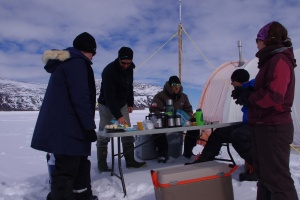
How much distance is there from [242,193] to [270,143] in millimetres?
1283

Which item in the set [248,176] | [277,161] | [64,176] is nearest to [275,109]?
[277,161]

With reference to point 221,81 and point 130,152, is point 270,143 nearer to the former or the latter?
point 130,152

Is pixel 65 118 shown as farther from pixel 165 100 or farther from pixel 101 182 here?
pixel 165 100

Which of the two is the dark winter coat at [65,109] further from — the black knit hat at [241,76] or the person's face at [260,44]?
the black knit hat at [241,76]

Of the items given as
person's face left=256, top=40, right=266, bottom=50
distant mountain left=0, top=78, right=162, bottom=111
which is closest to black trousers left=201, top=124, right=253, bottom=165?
person's face left=256, top=40, right=266, bottom=50

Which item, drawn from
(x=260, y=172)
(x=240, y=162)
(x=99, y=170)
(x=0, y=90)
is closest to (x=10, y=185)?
(x=99, y=170)

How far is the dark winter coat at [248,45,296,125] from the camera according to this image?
2.10 metres

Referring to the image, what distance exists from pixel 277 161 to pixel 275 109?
41cm

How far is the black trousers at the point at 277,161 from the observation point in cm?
216

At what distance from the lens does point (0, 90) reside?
396 ft

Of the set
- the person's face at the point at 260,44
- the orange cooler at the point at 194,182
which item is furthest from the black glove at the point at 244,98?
the orange cooler at the point at 194,182

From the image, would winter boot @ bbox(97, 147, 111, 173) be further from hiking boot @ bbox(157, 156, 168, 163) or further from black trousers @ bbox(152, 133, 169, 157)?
black trousers @ bbox(152, 133, 169, 157)

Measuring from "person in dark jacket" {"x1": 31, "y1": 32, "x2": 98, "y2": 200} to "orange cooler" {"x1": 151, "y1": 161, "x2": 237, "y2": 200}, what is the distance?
84 centimetres

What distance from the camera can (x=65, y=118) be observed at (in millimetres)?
2672
